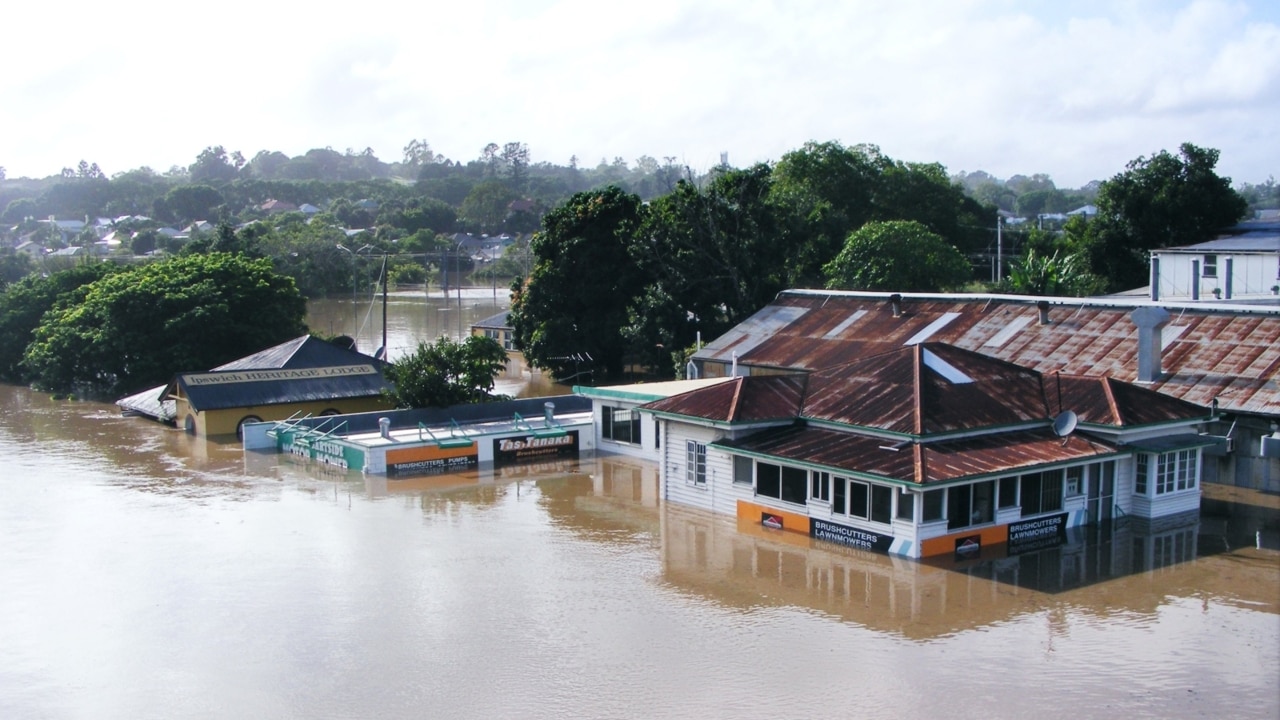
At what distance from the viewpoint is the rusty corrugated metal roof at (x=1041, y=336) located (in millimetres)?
25984

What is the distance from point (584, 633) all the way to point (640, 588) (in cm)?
250

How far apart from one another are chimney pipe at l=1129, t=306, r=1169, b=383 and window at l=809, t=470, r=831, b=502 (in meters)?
8.79

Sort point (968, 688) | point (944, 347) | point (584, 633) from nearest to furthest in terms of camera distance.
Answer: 1. point (968, 688)
2. point (584, 633)
3. point (944, 347)

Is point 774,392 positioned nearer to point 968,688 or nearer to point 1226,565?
point 1226,565

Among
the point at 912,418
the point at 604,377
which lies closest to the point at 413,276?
the point at 604,377

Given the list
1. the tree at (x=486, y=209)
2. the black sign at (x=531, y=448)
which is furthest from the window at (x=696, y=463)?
the tree at (x=486, y=209)

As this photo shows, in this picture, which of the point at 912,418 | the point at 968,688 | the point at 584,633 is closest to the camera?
the point at 968,688

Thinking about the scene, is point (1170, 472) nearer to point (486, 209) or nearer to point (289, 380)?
point (289, 380)

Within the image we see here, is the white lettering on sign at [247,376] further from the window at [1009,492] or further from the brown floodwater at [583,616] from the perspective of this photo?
the window at [1009,492]

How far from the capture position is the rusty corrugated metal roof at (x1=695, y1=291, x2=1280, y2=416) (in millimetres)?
25984

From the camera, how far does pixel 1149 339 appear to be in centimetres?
2638

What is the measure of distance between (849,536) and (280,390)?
1980 centimetres

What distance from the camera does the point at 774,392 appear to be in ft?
81.1

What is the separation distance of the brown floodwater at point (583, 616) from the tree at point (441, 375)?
7.12m
